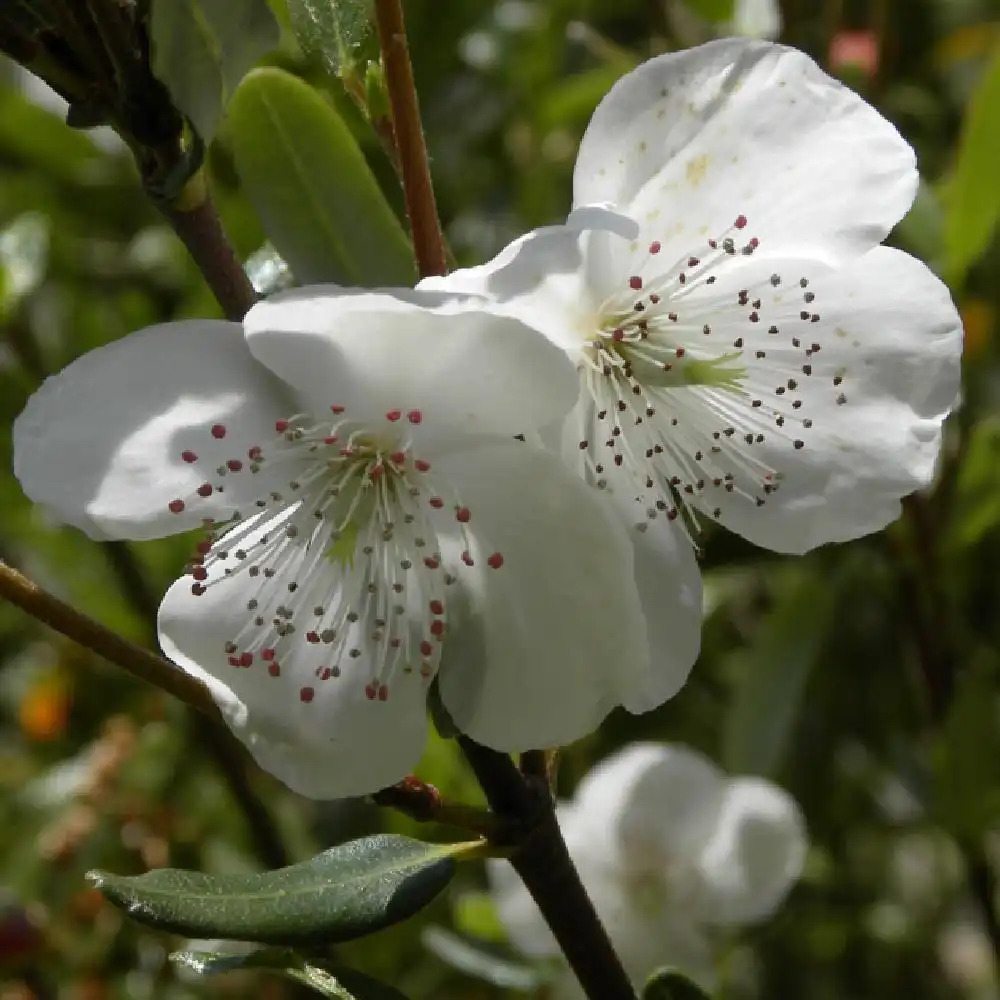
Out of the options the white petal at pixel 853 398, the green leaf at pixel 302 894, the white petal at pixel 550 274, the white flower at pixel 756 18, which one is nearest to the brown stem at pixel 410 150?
the white petal at pixel 550 274

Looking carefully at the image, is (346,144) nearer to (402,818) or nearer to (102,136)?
(402,818)

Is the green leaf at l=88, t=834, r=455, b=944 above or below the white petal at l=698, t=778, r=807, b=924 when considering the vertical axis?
above

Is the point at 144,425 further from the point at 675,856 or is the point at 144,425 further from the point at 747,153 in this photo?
the point at 675,856

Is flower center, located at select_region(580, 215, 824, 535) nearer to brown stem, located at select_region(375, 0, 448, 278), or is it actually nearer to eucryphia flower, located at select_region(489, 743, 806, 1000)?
brown stem, located at select_region(375, 0, 448, 278)

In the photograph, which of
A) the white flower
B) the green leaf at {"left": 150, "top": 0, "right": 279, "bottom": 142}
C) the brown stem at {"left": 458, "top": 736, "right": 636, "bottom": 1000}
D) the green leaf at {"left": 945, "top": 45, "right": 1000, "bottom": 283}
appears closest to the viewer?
the green leaf at {"left": 150, "top": 0, "right": 279, "bottom": 142}

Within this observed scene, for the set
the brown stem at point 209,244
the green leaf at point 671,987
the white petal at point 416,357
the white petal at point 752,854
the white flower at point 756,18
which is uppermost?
the brown stem at point 209,244

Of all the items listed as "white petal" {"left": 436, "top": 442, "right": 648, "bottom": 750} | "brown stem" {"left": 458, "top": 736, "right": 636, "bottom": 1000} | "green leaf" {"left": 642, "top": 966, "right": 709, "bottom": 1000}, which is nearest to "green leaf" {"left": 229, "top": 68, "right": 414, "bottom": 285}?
"white petal" {"left": 436, "top": 442, "right": 648, "bottom": 750}

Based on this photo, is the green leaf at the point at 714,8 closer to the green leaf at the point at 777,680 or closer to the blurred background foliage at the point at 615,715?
the blurred background foliage at the point at 615,715
